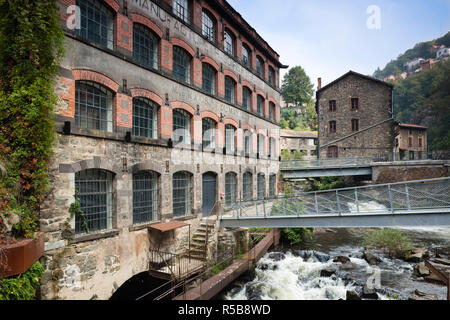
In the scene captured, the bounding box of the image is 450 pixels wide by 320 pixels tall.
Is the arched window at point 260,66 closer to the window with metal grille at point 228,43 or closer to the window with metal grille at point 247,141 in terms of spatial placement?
the window with metal grille at point 228,43

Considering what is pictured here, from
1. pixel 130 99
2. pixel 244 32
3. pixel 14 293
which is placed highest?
pixel 244 32

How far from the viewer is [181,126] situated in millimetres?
12258

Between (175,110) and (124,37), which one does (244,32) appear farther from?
(124,37)

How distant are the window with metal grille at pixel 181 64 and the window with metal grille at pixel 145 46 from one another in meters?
1.19

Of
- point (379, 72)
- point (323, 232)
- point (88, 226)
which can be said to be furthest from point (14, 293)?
point (379, 72)

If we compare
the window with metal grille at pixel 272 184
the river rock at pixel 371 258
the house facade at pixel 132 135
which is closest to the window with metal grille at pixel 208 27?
the house facade at pixel 132 135

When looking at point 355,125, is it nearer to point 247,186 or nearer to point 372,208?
point 247,186

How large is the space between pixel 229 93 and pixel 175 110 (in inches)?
213

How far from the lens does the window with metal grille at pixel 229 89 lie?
16.1 meters

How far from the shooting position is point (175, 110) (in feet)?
39.3

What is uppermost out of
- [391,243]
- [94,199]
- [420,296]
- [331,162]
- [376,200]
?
[331,162]

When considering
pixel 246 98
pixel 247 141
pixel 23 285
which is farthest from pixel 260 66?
pixel 23 285

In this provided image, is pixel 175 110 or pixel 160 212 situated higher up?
pixel 175 110

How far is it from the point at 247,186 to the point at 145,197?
30.3 ft
